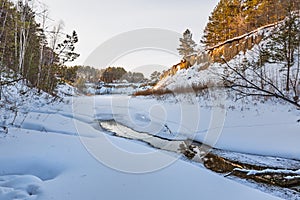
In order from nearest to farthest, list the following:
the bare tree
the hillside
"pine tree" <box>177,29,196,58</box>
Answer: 1. the bare tree
2. the hillside
3. "pine tree" <box>177,29,196,58</box>

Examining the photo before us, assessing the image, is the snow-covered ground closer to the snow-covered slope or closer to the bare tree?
the snow-covered slope

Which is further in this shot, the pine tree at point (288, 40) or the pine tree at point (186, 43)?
the pine tree at point (186, 43)

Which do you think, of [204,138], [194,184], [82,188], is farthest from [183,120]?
[82,188]

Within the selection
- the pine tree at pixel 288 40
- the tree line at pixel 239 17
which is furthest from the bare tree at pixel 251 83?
the tree line at pixel 239 17

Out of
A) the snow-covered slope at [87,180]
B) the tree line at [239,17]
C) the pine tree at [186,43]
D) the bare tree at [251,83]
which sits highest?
the pine tree at [186,43]

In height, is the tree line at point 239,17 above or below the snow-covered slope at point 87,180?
above

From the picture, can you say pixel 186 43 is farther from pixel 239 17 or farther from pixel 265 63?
pixel 265 63

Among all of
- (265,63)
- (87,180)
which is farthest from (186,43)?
(87,180)

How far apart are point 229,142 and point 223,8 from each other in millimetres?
20991

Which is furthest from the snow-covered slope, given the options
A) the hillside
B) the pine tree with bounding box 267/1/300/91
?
the pine tree with bounding box 267/1/300/91

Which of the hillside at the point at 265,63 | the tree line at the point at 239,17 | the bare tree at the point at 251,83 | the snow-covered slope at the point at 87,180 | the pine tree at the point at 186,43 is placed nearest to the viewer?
the bare tree at the point at 251,83

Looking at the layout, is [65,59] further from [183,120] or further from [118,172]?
[118,172]

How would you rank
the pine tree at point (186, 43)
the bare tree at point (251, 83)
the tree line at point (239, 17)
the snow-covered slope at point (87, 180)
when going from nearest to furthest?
1. the bare tree at point (251, 83)
2. the snow-covered slope at point (87, 180)
3. the tree line at point (239, 17)
4. the pine tree at point (186, 43)

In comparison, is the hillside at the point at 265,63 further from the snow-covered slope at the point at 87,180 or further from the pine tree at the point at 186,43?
the pine tree at the point at 186,43
